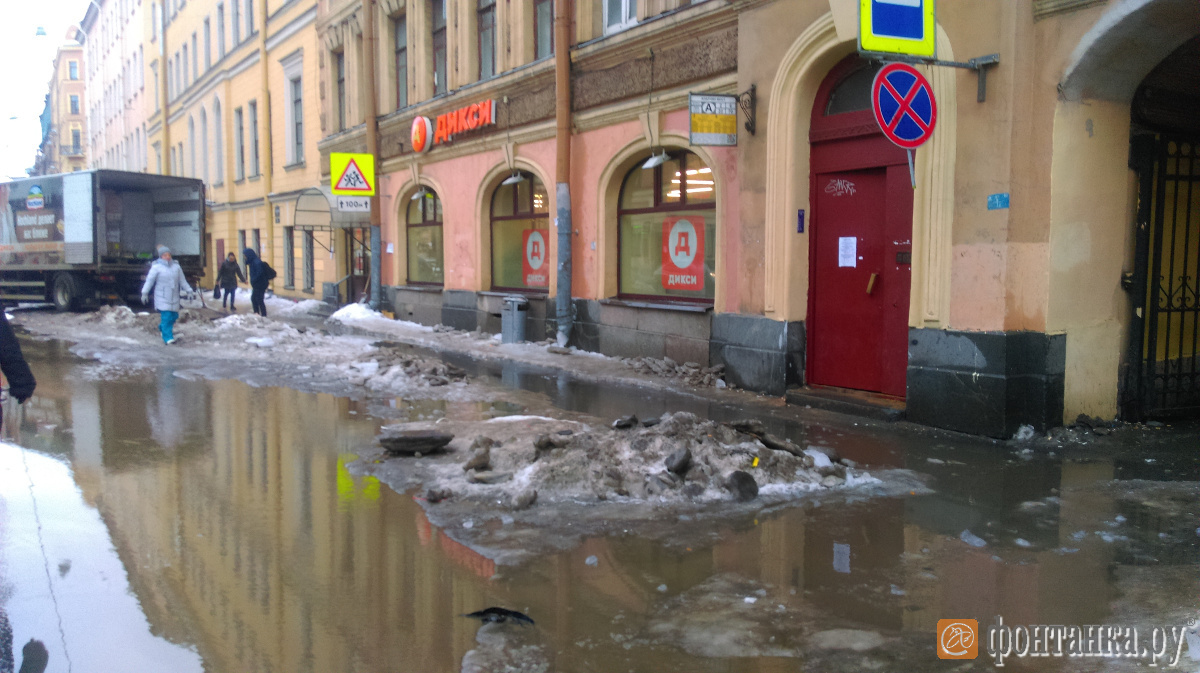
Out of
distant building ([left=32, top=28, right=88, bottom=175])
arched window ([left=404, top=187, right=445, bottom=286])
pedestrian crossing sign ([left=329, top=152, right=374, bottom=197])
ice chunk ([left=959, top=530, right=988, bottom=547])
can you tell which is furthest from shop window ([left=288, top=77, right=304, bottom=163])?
distant building ([left=32, top=28, right=88, bottom=175])

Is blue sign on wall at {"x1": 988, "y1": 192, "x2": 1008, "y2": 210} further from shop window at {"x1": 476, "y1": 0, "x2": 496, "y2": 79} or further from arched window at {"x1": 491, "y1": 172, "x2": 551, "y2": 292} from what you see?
shop window at {"x1": 476, "y1": 0, "x2": 496, "y2": 79}

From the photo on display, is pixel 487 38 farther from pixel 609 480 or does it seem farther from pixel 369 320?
pixel 609 480

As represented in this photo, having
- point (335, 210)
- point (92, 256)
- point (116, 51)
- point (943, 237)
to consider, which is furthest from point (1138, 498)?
point (116, 51)

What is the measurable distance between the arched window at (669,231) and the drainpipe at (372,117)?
364 inches

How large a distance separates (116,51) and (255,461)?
57.8 metres

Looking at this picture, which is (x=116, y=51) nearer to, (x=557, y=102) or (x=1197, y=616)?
(x=557, y=102)

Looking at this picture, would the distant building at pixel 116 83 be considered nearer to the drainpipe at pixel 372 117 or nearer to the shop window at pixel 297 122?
the shop window at pixel 297 122

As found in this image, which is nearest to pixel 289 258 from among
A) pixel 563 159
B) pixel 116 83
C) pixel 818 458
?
pixel 563 159

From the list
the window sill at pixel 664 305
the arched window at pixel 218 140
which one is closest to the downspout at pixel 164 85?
the arched window at pixel 218 140

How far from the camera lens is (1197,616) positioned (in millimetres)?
3916

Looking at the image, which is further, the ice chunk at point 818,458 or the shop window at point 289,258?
the shop window at point 289,258

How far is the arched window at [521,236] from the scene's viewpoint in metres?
16.1

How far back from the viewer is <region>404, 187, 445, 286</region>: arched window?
19.8 m

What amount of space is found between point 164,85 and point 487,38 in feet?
106
